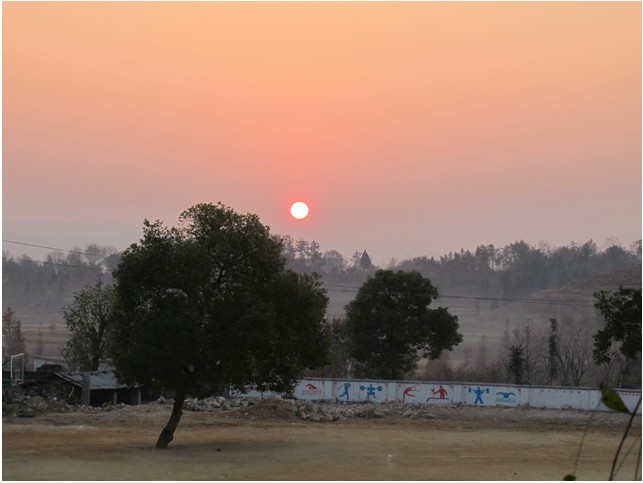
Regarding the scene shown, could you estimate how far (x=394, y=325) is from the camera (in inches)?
3201

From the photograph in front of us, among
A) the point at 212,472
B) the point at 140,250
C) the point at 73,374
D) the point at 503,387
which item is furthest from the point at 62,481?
the point at 503,387

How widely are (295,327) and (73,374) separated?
112ft

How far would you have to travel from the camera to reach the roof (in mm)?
66438

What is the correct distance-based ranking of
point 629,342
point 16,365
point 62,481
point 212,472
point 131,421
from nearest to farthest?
point 62,481 < point 212,472 < point 629,342 < point 131,421 < point 16,365

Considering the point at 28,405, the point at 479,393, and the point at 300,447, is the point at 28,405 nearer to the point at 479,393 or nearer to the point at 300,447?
the point at 300,447

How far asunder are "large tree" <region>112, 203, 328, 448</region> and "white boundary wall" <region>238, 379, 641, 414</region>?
2482 cm

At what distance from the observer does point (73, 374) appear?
67.2 meters

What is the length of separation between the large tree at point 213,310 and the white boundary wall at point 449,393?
2482cm

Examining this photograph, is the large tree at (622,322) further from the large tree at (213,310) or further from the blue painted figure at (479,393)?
the blue painted figure at (479,393)

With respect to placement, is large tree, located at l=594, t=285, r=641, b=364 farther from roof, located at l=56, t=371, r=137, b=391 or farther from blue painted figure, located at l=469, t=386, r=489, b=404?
roof, located at l=56, t=371, r=137, b=391

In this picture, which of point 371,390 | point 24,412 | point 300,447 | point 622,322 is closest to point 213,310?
point 300,447

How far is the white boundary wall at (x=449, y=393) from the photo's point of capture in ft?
209

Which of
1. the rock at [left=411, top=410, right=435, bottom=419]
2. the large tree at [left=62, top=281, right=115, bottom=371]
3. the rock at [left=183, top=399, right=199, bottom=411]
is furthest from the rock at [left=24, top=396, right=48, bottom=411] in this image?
the rock at [left=411, top=410, right=435, bottom=419]

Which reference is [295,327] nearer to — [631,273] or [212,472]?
[212,472]
